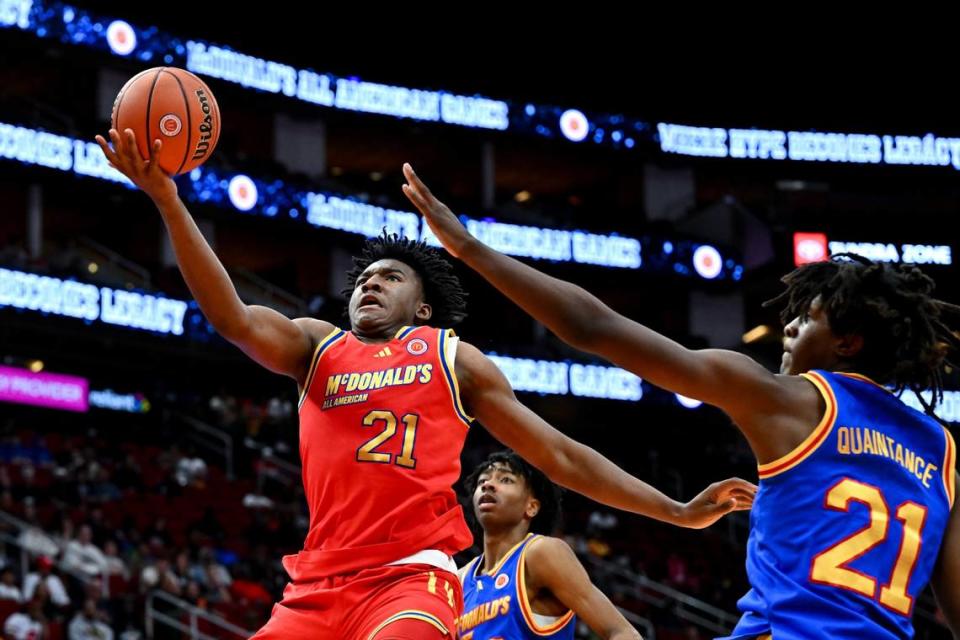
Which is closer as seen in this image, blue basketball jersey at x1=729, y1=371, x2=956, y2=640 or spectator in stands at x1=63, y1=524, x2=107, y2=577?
blue basketball jersey at x1=729, y1=371, x2=956, y2=640

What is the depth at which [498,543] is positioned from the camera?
6547mm

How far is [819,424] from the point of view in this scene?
135 inches

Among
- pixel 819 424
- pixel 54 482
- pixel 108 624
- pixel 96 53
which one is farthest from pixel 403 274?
pixel 96 53

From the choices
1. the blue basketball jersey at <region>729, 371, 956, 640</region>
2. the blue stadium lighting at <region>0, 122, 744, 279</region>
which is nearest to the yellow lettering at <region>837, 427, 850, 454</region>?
the blue basketball jersey at <region>729, 371, 956, 640</region>

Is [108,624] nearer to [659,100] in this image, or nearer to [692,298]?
[692,298]

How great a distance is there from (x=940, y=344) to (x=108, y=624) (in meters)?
10.5

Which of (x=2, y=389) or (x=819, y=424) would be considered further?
(x=2, y=389)

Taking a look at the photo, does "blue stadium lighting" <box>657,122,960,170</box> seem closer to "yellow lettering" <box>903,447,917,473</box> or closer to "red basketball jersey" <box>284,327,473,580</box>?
"red basketball jersey" <box>284,327,473,580</box>

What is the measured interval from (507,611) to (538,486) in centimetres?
88

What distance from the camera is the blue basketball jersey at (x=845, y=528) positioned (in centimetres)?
335

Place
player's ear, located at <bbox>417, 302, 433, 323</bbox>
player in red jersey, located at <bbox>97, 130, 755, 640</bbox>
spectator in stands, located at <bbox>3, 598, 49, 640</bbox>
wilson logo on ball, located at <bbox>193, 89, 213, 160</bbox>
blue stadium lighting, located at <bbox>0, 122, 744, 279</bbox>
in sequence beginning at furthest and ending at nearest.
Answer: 1. blue stadium lighting, located at <bbox>0, 122, 744, 279</bbox>
2. spectator in stands, located at <bbox>3, 598, 49, 640</bbox>
3. player's ear, located at <bbox>417, 302, 433, 323</bbox>
4. wilson logo on ball, located at <bbox>193, 89, 213, 160</bbox>
5. player in red jersey, located at <bbox>97, 130, 755, 640</bbox>

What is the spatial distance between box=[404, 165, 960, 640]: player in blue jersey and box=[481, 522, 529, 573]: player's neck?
298 centimetres

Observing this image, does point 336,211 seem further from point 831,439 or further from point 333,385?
point 831,439

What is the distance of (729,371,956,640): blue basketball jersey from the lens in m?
3.35
